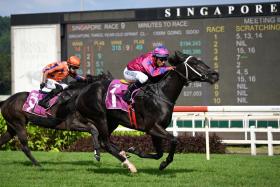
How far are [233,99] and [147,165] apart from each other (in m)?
4.33

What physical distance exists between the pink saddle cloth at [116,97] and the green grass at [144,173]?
2.74 ft

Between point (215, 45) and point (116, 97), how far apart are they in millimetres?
5207

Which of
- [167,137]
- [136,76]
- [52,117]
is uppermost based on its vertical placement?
[136,76]

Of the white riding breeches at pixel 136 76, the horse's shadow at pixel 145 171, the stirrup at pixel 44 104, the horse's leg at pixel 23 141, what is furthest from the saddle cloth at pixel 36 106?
the white riding breeches at pixel 136 76

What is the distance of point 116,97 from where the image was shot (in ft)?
24.1

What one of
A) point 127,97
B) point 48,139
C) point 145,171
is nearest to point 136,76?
point 127,97

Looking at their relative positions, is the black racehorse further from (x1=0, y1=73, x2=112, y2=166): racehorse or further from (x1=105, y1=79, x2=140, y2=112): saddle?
(x1=0, y1=73, x2=112, y2=166): racehorse

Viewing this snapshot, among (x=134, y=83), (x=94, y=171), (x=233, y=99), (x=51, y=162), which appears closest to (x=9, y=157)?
(x=51, y=162)

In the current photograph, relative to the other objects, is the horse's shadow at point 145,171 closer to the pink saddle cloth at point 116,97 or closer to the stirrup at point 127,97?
the pink saddle cloth at point 116,97

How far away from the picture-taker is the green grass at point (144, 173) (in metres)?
6.20

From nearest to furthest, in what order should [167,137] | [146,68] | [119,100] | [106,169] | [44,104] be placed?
[167,137]
[146,68]
[119,100]
[106,169]
[44,104]

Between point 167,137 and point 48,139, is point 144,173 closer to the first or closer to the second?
point 167,137

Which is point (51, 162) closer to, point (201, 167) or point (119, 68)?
point (201, 167)

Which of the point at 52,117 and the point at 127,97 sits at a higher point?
the point at 127,97
